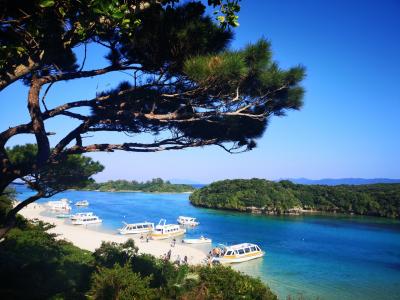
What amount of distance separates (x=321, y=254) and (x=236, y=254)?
378 inches

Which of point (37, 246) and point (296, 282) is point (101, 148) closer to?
point (37, 246)

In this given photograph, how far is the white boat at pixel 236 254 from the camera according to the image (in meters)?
24.9

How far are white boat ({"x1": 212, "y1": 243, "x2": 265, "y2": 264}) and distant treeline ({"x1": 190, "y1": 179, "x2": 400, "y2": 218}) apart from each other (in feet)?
121

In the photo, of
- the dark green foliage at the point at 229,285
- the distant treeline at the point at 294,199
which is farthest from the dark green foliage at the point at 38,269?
the distant treeline at the point at 294,199

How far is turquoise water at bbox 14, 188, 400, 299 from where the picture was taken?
19.9 metres

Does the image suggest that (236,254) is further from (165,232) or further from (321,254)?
(165,232)

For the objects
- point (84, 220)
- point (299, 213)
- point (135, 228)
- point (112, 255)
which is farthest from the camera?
point (299, 213)

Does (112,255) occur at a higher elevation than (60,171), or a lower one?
lower

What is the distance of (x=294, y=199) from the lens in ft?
218

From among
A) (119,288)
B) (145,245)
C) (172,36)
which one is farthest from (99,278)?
(145,245)

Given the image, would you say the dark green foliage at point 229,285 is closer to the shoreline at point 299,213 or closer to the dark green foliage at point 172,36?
the dark green foliage at point 172,36

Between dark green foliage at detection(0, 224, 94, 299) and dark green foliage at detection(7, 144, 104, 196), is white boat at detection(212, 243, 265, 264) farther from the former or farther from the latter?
dark green foliage at detection(7, 144, 104, 196)

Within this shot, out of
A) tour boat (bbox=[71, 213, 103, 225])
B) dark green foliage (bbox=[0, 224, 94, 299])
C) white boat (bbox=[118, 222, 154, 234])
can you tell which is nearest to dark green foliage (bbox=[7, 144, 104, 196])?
dark green foliage (bbox=[0, 224, 94, 299])

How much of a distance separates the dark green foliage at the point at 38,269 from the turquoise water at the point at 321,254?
11357mm
